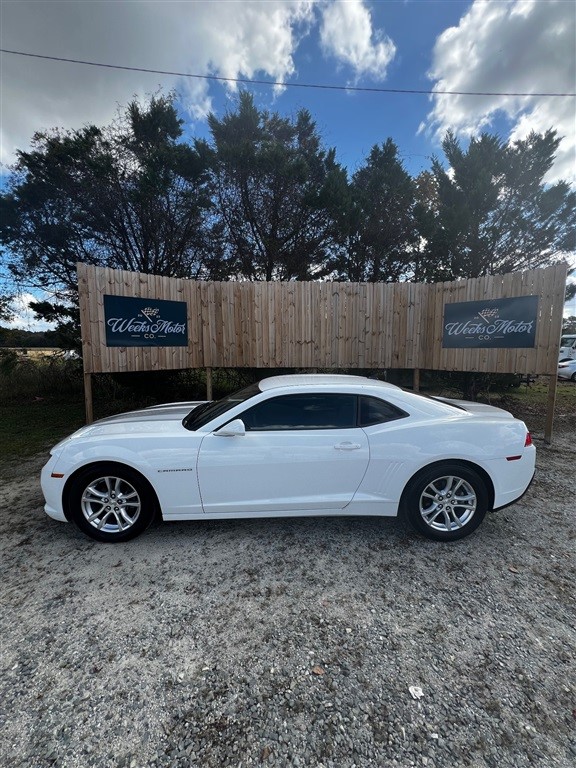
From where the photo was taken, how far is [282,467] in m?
2.97

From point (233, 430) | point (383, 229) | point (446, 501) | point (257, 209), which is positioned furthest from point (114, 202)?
point (446, 501)

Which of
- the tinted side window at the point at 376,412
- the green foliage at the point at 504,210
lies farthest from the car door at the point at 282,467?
the green foliage at the point at 504,210

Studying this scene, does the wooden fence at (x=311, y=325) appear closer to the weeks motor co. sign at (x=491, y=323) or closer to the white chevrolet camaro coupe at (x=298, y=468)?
the weeks motor co. sign at (x=491, y=323)

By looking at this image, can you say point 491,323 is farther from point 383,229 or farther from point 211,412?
point 383,229

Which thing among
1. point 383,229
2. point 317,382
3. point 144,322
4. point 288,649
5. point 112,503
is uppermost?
point 383,229

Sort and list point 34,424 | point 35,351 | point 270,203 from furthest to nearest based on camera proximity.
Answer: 1. point 35,351
2. point 270,203
3. point 34,424

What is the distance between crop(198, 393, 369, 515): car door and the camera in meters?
2.96

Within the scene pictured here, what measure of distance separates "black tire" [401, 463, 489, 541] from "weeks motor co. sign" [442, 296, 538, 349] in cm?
374

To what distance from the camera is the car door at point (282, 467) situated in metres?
2.96

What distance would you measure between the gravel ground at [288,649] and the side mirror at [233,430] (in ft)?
3.27

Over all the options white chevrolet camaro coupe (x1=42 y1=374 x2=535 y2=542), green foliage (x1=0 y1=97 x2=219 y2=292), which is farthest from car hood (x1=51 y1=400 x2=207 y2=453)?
green foliage (x1=0 y1=97 x2=219 y2=292)

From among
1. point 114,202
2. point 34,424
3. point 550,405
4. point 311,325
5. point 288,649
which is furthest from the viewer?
point 114,202

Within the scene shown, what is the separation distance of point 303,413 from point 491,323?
456 centimetres

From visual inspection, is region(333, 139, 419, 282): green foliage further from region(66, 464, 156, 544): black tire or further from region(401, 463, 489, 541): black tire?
region(66, 464, 156, 544): black tire
